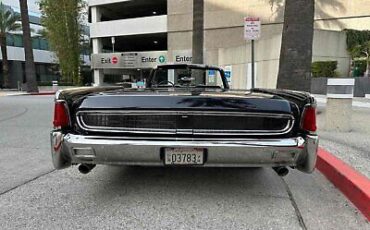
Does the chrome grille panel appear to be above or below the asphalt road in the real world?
above

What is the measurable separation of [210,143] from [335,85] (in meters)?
4.81

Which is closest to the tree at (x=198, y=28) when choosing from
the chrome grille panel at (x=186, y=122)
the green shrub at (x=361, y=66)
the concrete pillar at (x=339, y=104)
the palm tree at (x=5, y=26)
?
the concrete pillar at (x=339, y=104)

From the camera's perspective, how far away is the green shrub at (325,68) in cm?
1834

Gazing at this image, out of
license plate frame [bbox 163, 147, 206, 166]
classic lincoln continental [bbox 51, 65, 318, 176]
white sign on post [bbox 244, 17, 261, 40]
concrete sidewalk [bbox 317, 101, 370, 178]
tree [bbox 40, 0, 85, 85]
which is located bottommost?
concrete sidewalk [bbox 317, 101, 370, 178]

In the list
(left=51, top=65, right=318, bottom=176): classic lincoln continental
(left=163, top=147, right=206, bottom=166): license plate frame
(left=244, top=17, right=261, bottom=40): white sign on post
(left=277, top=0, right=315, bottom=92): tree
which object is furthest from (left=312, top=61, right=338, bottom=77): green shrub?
(left=163, top=147, right=206, bottom=166): license plate frame

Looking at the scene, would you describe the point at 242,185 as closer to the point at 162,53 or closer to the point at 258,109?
the point at 258,109

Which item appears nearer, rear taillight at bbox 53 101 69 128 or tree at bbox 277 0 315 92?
rear taillight at bbox 53 101 69 128

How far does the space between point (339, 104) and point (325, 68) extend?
12442mm

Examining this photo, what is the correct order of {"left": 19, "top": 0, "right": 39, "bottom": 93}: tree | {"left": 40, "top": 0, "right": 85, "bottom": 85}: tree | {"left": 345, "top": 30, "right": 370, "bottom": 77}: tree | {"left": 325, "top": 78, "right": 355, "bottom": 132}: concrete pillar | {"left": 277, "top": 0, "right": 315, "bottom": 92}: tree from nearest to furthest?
{"left": 325, "top": 78, "right": 355, "bottom": 132}: concrete pillar < {"left": 277, "top": 0, "right": 315, "bottom": 92}: tree < {"left": 345, "top": 30, "right": 370, "bottom": 77}: tree < {"left": 19, "top": 0, "right": 39, "bottom": 93}: tree < {"left": 40, "top": 0, "right": 85, "bottom": 85}: tree

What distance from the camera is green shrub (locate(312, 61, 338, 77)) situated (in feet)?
60.2

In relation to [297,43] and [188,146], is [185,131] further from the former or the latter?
[297,43]

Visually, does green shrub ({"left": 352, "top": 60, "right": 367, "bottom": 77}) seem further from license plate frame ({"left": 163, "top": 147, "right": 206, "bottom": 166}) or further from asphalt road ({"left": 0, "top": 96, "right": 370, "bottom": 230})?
license plate frame ({"left": 163, "top": 147, "right": 206, "bottom": 166})

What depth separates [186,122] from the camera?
336 centimetres

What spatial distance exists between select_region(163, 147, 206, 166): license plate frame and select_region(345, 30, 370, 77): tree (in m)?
17.9
